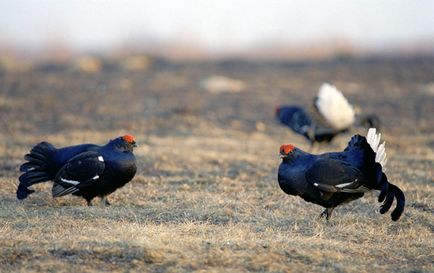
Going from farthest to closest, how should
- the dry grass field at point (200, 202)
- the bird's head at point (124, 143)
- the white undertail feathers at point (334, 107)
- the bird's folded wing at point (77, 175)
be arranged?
the white undertail feathers at point (334, 107) < the bird's head at point (124, 143) < the bird's folded wing at point (77, 175) < the dry grass field at point (200, 202)

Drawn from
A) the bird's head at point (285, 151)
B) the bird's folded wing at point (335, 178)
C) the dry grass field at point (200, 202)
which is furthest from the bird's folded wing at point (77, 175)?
the bird's folded wing at point (335, 178)

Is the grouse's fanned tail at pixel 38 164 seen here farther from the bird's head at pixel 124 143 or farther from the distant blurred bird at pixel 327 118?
the distant blurred bird at pixel 327 118

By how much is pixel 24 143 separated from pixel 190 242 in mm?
7151

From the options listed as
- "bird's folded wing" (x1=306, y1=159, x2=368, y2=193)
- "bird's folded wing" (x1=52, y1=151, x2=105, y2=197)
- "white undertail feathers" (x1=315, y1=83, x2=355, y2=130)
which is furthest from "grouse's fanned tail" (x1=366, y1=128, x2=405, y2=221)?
"white undertail feathers" (x1=315, y1=83, x2=355, y2=130)

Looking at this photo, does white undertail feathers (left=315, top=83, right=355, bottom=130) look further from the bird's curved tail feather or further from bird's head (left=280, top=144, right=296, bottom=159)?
the bird's curved tail feather

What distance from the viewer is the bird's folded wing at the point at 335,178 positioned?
20.3ft

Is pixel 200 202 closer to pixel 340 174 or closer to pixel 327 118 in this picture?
pixel 340 174

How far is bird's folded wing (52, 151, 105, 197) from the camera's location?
665cm

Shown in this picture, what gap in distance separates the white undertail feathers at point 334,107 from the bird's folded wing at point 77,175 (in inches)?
214

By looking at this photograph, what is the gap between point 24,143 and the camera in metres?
11.9

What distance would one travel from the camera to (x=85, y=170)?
6.67 meters

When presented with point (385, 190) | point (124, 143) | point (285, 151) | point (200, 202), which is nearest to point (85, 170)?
point (124, 143)

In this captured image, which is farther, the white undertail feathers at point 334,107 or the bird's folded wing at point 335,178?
the white undertail feathers at point 334,107

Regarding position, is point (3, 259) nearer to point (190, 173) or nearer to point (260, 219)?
point (260, 219)
